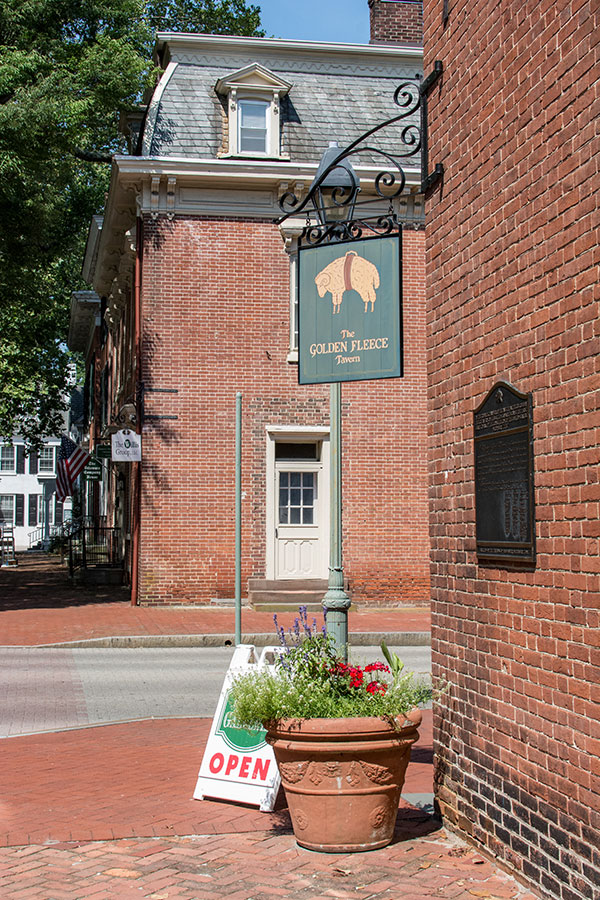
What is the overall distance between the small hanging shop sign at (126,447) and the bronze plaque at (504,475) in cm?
1440

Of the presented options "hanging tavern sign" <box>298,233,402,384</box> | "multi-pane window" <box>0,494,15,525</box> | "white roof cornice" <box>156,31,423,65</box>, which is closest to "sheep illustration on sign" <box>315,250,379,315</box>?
"hanging tavern sign" <box>298,233,402,384</box>

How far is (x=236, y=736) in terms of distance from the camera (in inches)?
259

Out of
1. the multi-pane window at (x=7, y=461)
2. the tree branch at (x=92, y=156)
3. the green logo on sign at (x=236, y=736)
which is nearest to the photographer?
the green logo on sign at (x=236, y=736)

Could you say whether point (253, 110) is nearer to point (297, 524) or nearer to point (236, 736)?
point (297, 524)

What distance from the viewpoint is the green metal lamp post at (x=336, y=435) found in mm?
6715

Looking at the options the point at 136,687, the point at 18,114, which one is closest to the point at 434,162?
the point at 136,687

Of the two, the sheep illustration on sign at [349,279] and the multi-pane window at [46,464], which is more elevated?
the multi-pane window at [46,464]

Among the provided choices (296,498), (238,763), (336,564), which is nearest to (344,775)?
(238,763)

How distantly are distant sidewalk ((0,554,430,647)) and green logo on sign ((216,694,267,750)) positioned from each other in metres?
8.99

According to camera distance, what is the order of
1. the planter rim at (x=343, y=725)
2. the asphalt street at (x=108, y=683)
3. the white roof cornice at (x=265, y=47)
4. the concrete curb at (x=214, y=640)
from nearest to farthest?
the planter rim at (x=343, y=725) → the asphalt street at (x=108, y=683) → the concrete curb at (x=214, y=640) → the white roof cornice at (x=265, y=47)

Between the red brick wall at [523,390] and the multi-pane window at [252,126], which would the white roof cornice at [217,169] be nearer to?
the multi-pane window at [252,126]

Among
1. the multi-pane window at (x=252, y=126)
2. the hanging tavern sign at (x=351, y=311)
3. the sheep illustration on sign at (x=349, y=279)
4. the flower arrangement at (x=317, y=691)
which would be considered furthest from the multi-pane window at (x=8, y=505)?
the flower arrangement at (x=317, y=691)

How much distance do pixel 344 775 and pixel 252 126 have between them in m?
17.8

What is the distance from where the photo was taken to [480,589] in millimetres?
5398
